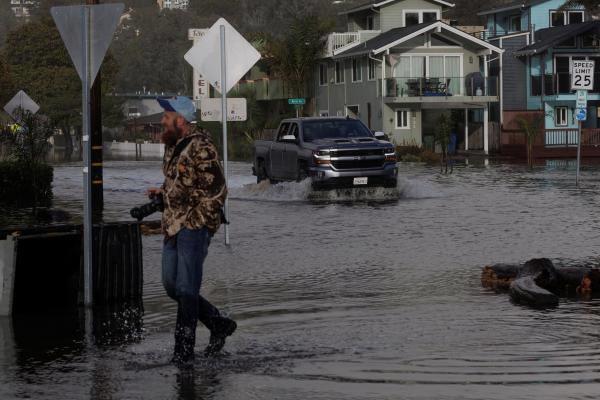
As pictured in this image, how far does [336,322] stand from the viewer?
34.4 feet

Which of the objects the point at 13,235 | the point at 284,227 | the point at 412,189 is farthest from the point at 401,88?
the point at 13,235

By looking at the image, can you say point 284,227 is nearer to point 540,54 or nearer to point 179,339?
point 179,339

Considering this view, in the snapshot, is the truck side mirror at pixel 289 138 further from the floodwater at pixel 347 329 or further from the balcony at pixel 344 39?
the balcony at pixel 344 39

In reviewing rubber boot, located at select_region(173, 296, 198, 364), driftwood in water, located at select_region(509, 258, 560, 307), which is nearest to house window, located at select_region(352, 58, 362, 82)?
driftwood in water, located at select_region(509, 258, 560, 307)

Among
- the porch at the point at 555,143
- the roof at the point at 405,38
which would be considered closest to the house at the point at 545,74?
the porch at the point at 555,143

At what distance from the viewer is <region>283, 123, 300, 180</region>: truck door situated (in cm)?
2819

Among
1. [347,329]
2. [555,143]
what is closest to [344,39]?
[555,143]

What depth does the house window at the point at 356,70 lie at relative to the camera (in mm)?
70750

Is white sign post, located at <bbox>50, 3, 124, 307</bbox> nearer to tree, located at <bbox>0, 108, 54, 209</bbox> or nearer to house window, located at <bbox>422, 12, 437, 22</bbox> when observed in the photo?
tree, located at <bbox>0, 108, 54, 209</bbox>

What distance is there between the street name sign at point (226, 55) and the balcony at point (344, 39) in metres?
55.9

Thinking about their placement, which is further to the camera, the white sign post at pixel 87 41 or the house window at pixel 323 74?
the house window at pixel 323 74

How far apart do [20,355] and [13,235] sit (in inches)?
82.8

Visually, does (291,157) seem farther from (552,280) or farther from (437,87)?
(437,87)

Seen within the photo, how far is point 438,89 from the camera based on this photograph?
219ft
